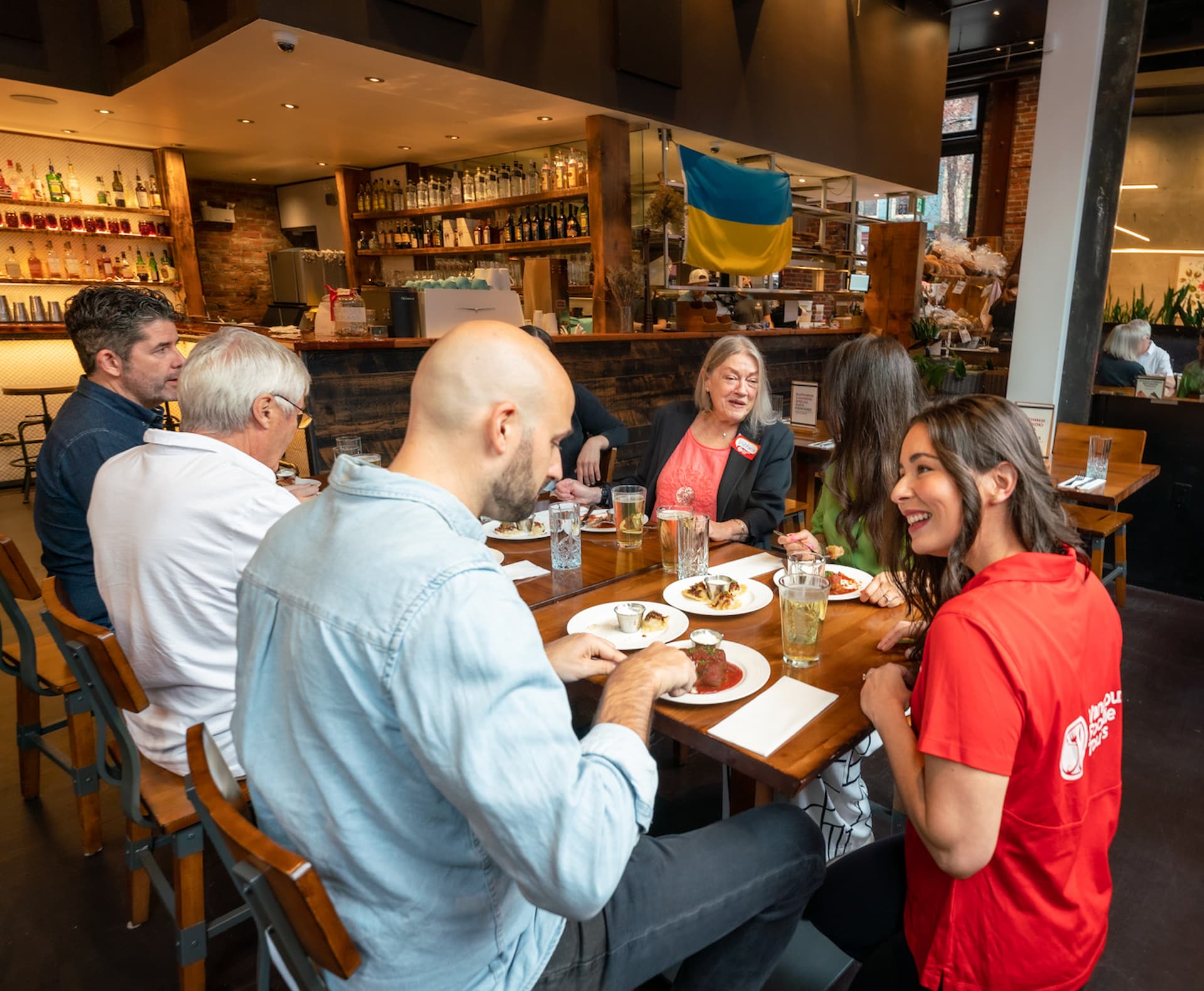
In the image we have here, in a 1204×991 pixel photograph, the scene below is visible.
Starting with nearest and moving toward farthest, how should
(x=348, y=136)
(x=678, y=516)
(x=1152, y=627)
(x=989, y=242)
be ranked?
1. (x=678, y=516)
2. (x=1152, y=627)
3. (x=348, y=136)
4. (x=989, y=242)

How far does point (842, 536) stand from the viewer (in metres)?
2.36

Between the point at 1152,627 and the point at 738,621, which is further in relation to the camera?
the point at 1152,627

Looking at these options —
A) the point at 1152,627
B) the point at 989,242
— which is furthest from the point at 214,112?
the point at 989,242

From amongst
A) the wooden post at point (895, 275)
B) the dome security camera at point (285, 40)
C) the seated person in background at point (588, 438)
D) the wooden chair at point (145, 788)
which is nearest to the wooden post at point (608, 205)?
the seated person in background at point (588, 438)

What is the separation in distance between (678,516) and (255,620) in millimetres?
1209

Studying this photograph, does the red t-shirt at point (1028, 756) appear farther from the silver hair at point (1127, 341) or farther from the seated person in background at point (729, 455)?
the silver hair at point (1127, 341)

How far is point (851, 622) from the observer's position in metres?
1.73

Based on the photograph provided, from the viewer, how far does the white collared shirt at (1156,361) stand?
6.11m

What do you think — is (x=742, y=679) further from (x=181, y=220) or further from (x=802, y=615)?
(x=181, y=220)

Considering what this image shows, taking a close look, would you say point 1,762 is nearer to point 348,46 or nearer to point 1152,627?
point 348,46

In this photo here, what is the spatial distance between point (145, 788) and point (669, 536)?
1383mm

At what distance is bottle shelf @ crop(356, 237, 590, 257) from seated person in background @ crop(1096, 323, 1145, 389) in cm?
418

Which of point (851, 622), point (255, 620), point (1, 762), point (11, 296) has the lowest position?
point (1, 762)

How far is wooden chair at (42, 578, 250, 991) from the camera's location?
150 cm
